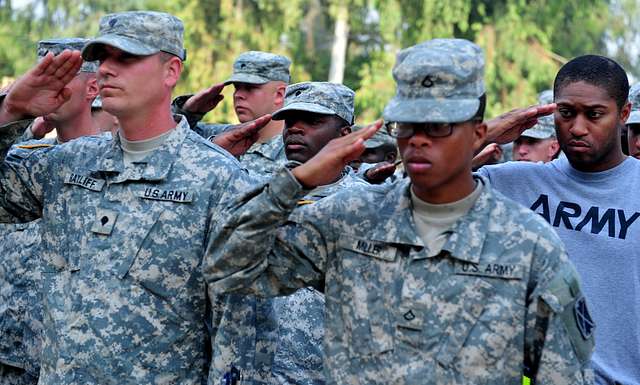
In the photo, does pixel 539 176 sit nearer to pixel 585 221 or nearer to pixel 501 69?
pixel 585 221

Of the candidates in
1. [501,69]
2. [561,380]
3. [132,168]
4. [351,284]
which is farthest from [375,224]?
[501,69]

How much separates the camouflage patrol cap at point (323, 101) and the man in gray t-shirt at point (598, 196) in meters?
1.48

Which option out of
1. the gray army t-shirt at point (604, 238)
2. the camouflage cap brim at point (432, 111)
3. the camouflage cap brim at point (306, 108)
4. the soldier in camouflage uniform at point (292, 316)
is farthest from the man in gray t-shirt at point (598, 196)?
the camouflage cap brim at point (306, 108)

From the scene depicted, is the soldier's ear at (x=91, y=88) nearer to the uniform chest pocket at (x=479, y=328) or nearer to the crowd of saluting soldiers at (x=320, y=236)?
the crowd of saluting soldiers at (x=320, y=236)

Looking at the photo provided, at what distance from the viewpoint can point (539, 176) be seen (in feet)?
17.9

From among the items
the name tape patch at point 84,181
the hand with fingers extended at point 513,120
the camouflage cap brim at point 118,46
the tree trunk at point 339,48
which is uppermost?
the camouflage cap brim at point 118,46

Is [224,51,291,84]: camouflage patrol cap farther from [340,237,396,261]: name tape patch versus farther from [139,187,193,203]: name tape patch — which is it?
[340,237,396,261]: name tape patch

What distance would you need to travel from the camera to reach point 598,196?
17.5 ft

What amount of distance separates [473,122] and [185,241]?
4.79 feet

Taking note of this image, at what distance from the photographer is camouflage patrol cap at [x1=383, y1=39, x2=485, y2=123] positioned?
3.99 m

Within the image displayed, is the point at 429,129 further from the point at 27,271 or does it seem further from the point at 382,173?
the point at 27,271

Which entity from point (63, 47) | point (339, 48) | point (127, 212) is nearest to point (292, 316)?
point (127, 212)

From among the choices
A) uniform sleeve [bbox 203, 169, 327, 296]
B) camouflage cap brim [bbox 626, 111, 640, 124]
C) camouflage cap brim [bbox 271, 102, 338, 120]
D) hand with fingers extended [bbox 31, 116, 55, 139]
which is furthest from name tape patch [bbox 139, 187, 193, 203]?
camouflage cap brim [bbox 626, 111, 640, 124]

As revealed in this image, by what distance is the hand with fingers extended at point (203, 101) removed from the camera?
7.59 m
